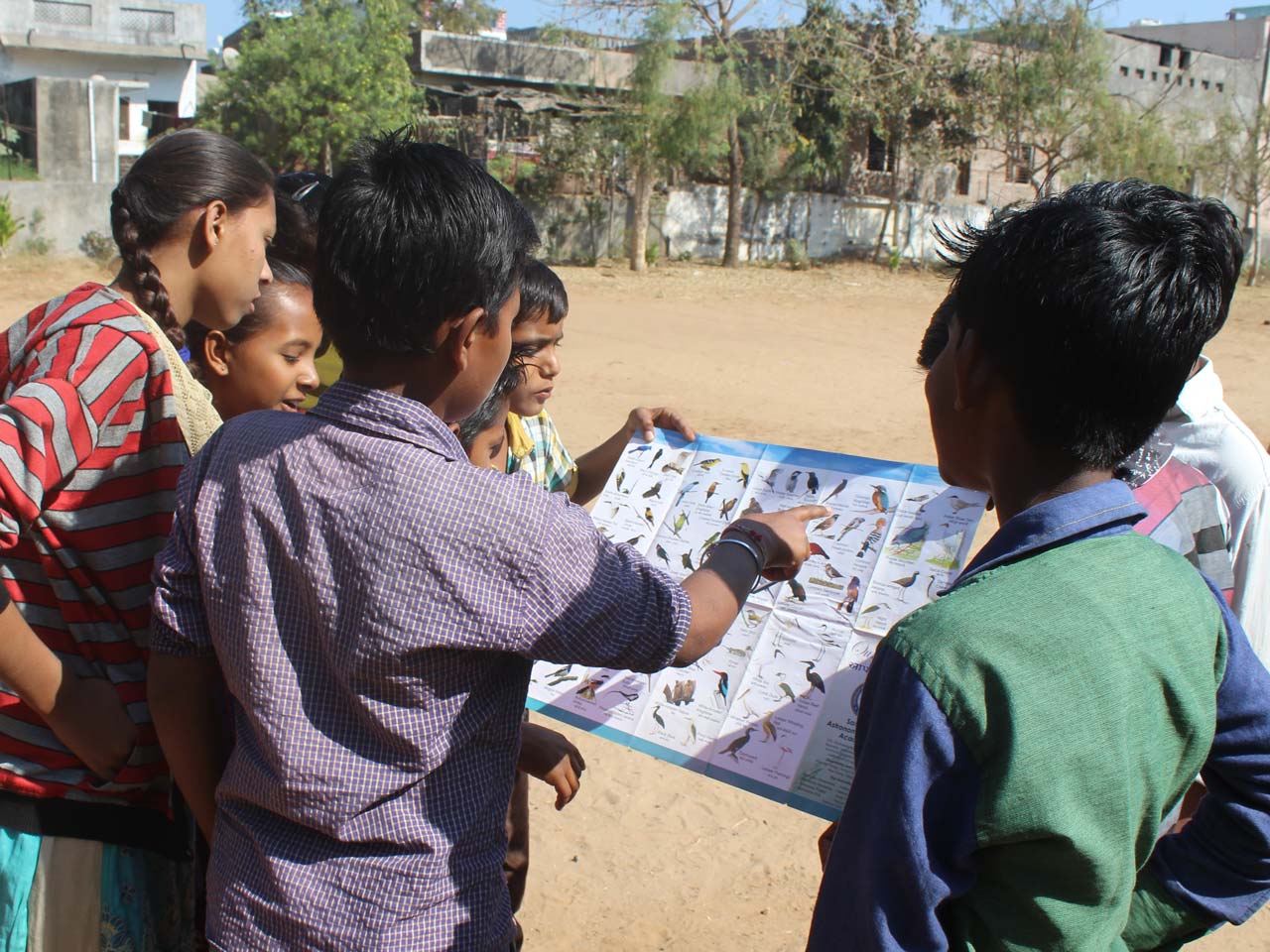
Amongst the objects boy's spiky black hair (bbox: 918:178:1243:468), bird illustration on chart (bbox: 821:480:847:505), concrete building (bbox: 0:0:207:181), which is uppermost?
concrete building (bbox: 0:0:207:181)

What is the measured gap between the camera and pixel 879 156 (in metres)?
32.2

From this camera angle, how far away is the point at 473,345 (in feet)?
4.86

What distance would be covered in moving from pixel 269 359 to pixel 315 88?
2230cm

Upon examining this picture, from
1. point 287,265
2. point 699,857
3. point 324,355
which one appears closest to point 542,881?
point 699,857

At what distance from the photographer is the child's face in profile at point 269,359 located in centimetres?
253

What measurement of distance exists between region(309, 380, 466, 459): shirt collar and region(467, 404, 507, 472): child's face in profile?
1033 millimetres

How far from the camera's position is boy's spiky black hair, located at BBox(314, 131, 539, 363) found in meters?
1.39

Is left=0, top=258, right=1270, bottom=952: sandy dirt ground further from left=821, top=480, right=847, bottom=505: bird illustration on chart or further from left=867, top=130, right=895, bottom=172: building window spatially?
left=867, top=130, right=895, bottom=172: building window

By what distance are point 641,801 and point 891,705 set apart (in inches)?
110

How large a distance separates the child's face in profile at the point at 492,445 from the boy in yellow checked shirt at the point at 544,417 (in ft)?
0.12

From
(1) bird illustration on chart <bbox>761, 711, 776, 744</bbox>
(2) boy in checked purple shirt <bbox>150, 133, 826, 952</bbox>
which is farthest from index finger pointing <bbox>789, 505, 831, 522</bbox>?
(2) boy in checked purple shirt <bbox>150, 133, 826, 952</bbox>

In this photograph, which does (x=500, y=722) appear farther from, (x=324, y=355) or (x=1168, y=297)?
(x=324, y=355)

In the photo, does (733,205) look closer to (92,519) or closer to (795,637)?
(795,637)

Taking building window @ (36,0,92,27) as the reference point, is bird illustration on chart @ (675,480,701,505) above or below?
below
